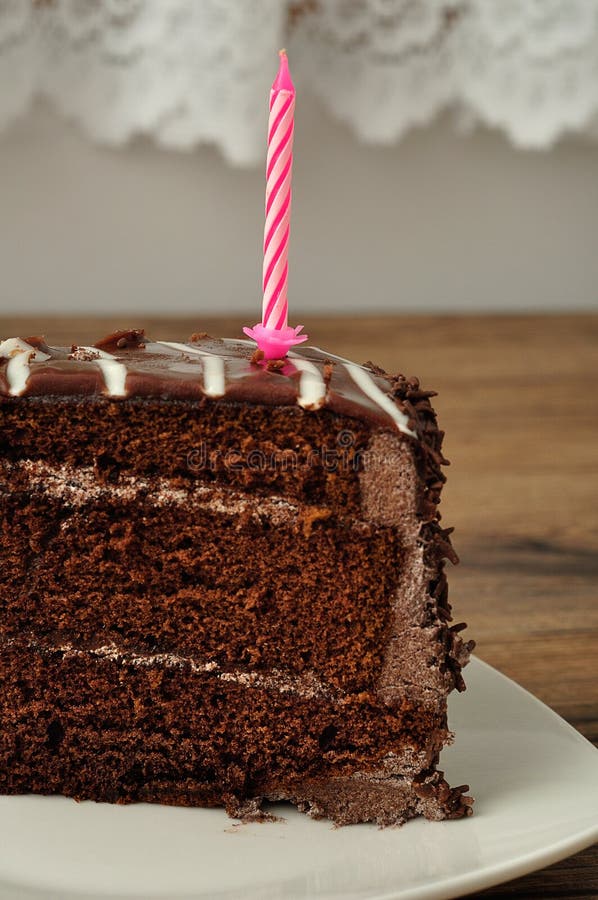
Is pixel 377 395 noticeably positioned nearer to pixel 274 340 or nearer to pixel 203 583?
pixel 274 340

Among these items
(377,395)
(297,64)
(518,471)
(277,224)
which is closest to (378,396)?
(377,395)

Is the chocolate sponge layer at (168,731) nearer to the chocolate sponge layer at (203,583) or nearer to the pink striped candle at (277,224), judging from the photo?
the chocolate sponge layer at (203,583)

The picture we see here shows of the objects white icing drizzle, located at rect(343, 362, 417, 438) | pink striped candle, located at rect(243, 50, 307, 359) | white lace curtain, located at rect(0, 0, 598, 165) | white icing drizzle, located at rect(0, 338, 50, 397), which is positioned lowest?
white icing drizzle, located at rect(343, 362, 417, 438)

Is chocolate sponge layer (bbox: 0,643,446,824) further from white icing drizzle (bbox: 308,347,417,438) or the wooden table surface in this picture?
white icing drizzle (bbox: 308,347,417,438)

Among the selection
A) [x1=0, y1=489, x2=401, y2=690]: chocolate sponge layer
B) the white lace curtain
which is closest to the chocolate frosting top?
[x1=0, y1=489, x2=401, y2=690]: chocolate sponge layer

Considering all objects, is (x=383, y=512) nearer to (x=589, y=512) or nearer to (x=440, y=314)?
(x=589, y=512)

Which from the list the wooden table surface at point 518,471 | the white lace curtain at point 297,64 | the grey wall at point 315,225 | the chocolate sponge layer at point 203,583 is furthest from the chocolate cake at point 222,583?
the grey wall at point 315,225
